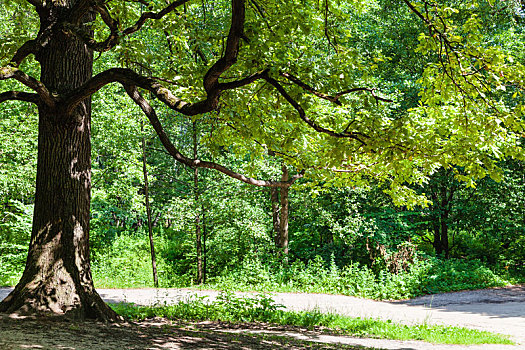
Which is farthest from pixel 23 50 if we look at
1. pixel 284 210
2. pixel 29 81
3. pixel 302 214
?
pixel 302 214

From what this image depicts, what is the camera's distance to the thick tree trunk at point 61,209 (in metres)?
5.99

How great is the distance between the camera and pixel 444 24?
19.4 feet

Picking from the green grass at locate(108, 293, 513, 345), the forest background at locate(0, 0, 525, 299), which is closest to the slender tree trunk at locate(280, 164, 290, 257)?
the forest background at locate(0, 0, 525, 299)

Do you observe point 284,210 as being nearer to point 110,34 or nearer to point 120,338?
point 110,34

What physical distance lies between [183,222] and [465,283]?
10481 millimetres

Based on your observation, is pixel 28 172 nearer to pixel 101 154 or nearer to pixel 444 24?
pixel 101 154

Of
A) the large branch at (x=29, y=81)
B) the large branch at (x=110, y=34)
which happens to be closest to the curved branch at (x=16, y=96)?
the large branch at (x=29, y=81)

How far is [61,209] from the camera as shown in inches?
248

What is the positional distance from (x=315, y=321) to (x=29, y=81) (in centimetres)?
689

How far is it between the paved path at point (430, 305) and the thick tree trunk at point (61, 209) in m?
3.12

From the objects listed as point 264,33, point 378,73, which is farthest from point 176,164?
point 264,33

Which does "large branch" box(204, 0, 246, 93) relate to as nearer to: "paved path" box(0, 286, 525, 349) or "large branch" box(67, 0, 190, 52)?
"large branch" box(67, 0, 190, 52)

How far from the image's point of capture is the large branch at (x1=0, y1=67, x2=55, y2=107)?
5419 mm

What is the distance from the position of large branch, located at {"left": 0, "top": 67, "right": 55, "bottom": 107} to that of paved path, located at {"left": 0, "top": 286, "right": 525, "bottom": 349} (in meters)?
4.68
